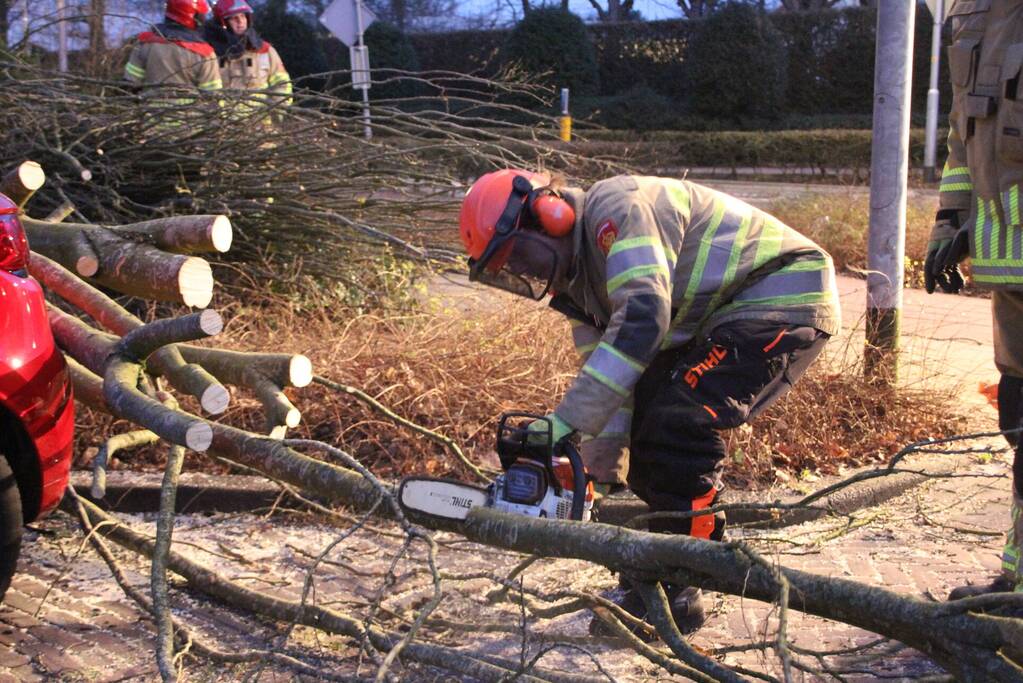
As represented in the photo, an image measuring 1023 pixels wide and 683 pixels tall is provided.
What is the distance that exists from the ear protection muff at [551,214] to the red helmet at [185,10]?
14.4 ft

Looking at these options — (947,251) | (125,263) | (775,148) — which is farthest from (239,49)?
(775,148)

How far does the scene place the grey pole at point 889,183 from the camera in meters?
4.91

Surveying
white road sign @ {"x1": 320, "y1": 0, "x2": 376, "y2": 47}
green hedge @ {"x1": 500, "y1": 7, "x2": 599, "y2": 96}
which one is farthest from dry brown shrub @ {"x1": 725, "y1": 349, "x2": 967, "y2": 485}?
green hedge @ {"x1": 500, "y1": 7, "x2": 599, "y2": 96}

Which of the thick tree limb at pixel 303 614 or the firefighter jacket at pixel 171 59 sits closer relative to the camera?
the thick tree limb at pixel 303 614

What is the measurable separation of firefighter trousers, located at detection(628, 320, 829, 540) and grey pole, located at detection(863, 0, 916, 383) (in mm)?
1900

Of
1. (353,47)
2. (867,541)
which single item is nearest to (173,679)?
(867,541)

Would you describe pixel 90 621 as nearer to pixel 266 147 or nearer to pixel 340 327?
pixel 340 327

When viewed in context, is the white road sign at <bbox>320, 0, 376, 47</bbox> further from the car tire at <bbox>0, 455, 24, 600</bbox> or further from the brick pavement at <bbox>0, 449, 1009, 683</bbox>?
the car tire at <bbox>0, 455, 24, 600</bbox>

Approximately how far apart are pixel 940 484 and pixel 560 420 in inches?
90.5

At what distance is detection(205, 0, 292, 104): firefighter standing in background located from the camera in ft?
22.3

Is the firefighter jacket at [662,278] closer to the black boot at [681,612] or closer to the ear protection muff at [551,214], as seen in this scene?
the ear protection muff at [551,214]

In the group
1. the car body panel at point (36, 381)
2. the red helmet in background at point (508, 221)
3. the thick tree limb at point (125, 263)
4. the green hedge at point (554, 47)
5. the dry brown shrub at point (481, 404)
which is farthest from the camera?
the green hedge at point (554, 47)

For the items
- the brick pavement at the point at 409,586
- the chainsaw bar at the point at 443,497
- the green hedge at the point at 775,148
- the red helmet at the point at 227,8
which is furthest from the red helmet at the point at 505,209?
the green hedge at the point at 775,148

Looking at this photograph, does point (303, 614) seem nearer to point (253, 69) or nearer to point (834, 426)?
point (834, 426)
